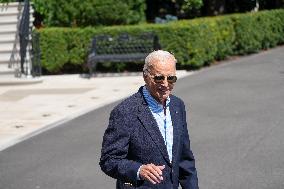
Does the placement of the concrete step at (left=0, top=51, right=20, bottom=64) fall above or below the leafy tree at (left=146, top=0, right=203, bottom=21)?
below

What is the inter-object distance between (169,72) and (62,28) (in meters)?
15.6

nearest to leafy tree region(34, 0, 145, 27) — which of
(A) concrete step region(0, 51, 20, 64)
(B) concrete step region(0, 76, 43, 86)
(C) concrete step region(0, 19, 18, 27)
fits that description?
(C) concrete step region(0, 19, 18, 27)

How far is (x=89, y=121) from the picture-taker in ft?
39.3

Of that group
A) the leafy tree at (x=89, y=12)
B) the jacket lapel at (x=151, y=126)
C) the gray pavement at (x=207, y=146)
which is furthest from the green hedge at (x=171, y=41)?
the jacket lapel at (x=151, y=126)

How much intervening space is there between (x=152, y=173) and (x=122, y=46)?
51.1 feet

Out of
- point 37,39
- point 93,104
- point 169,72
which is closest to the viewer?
point 169,72

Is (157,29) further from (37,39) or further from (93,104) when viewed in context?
(93,104)

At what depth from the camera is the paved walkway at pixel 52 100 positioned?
11562 mm

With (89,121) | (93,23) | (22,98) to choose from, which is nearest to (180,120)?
(89,121)

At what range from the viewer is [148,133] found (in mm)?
3512

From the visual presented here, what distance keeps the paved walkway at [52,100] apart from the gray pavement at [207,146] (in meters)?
0.26

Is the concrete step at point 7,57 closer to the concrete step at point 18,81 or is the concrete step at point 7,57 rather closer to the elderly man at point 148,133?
the concrete step at point 18,81

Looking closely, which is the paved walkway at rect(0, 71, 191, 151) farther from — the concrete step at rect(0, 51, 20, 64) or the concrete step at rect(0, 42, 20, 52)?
the concrete step at rect(0, 42, 20, 52)

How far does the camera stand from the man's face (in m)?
3.49
